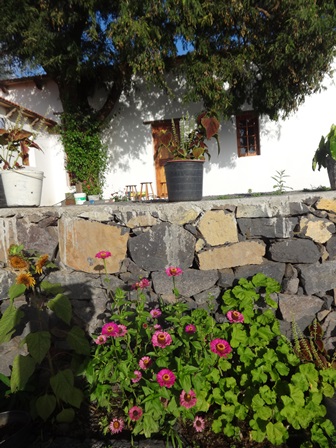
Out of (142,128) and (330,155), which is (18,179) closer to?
(330,155)

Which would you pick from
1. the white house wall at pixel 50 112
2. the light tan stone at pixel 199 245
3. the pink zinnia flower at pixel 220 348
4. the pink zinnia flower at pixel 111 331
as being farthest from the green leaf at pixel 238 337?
the white house wall at pixel 50 112

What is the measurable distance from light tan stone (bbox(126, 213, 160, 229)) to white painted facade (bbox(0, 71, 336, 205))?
4938mm

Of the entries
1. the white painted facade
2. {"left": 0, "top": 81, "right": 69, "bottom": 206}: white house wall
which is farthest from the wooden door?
{"left": 0, "top": 81, "right": 69, "bottom": 206}: white house wall

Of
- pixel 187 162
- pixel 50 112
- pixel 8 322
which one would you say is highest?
pixel 50 112

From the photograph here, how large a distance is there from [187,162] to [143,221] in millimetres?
496

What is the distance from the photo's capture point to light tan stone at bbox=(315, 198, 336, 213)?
199cm

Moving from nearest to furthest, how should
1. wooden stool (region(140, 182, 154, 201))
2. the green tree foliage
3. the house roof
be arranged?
the green tree foliage
the house roof
wooden stool (region(140, 182, 154, 201))

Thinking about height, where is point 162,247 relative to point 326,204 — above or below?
below

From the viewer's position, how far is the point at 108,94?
6863 mm

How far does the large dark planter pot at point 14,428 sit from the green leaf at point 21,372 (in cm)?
19

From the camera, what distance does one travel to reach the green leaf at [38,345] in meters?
1.50

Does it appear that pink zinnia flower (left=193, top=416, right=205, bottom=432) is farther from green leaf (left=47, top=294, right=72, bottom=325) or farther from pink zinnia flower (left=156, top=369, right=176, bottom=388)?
green leaf (left=47, top=294, right=72, bottom=325)

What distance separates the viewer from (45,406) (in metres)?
1.59

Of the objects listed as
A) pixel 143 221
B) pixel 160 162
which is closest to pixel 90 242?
pixel 143 221
